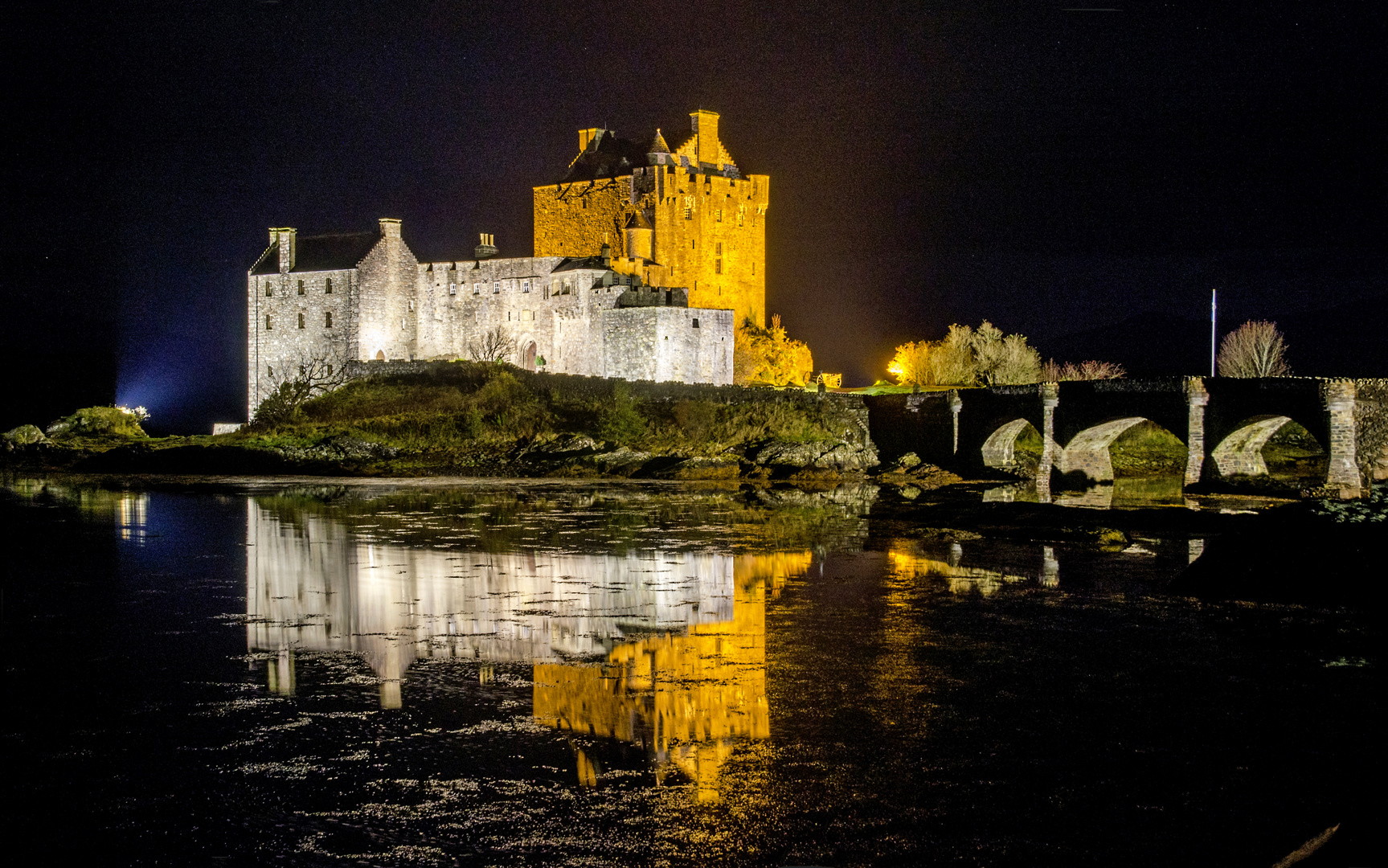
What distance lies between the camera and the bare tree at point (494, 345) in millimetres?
55812

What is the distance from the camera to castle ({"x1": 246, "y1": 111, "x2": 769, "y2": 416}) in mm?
53688

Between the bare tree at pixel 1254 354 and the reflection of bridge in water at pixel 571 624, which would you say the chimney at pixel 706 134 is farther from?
the reflection of bridge in water at pixel 571 624

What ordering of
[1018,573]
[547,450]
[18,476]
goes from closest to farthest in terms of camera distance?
[1018,573] → [18,476] → [547,450]

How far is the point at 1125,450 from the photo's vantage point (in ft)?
176

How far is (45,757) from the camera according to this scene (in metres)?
9.11

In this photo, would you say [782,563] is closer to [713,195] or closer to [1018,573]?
[1018,573]

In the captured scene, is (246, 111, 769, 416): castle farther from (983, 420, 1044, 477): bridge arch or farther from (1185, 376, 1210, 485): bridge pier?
(1185, 376, 1210, 485): bridge pier

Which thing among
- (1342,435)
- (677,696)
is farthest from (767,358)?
(677,696)

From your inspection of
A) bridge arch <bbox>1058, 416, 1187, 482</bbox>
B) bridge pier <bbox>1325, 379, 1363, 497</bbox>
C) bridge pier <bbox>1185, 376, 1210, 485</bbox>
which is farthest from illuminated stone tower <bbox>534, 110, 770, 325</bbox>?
bridge pier <bbox>1325, 379, 1363, 497</bbox>

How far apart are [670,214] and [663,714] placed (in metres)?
52.6

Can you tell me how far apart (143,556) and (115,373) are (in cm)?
6839

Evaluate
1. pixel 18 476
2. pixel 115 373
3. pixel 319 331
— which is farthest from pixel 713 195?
pixel 115 373

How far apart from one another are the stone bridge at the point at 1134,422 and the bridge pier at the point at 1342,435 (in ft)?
0.08

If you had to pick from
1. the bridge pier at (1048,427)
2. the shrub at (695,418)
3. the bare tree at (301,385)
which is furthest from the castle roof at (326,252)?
the bridge pier at (1048,427)
